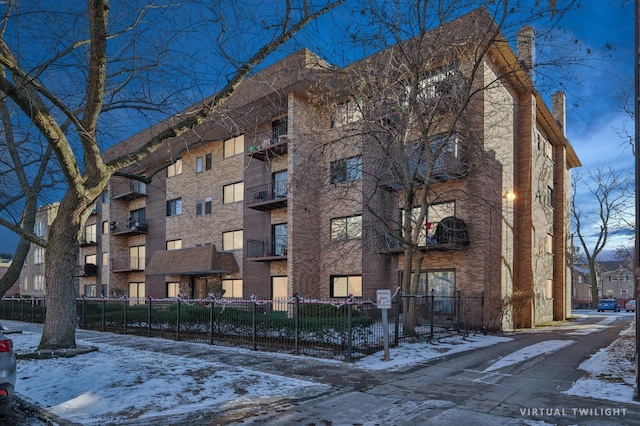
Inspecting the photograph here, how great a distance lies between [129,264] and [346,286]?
20.3m

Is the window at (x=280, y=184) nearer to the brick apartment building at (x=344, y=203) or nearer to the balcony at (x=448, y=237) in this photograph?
the brick apartment building at (x=344, y=203)

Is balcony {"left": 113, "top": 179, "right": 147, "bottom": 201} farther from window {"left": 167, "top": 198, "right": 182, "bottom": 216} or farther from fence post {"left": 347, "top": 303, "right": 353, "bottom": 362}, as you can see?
fence post {"left": 347, "top": 303, "right": 353, "bottom": 362}

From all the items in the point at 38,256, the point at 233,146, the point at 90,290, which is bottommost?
the point at 90,290

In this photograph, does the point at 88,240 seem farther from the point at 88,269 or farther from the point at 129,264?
the point at 129,264

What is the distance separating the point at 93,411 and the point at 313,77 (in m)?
17.3

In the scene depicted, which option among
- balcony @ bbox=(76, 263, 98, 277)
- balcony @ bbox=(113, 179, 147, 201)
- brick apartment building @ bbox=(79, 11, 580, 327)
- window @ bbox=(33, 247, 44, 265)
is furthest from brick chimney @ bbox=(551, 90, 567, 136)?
window @ bbox=(33, 247, 44, 265)

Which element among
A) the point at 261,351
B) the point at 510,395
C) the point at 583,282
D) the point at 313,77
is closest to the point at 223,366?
the point at 261,351

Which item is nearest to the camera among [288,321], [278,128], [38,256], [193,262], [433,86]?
[288,321]

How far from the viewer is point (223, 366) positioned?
1013cm

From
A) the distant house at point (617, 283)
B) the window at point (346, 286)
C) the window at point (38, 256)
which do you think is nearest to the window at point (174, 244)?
the window at point (346, 286)

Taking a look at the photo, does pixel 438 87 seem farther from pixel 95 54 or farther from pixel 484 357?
pixel 95 54

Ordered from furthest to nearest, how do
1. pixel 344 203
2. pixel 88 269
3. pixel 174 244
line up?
1. pixel 88 269
2. pixel 174 244
3. pixel 344 203

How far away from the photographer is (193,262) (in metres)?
27.5

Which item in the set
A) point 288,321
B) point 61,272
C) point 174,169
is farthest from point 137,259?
point 288,321
